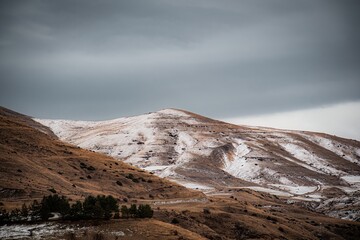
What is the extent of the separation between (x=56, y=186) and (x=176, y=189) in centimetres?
2942

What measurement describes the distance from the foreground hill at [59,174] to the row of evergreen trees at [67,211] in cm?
988

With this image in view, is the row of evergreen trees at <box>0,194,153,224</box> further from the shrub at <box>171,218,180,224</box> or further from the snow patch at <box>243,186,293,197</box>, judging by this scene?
the snow patch at <box>243,186,293,197</box>

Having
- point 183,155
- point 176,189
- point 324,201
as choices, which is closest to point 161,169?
point 183,155

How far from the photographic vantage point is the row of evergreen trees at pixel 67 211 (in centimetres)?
4884

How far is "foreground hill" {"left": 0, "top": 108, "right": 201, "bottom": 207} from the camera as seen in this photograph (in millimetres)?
67312

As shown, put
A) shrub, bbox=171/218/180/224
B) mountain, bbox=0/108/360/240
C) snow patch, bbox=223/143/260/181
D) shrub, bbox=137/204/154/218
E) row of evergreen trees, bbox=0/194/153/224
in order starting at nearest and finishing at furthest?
row of evergreen trees, bbox=0/194/153/224 → mountain, bbox=0/108/360/240 → shrub, bbox=137/204/154/218 → shrub, bbox=171/218/180/224 → snow patch, bbox=223/143/260/181

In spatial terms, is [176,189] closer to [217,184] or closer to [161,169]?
[217,184]

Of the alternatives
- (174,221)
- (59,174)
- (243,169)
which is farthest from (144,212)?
(243,169)

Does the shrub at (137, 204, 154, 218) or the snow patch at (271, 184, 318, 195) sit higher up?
the shrub at (137, 204, 154, 218)

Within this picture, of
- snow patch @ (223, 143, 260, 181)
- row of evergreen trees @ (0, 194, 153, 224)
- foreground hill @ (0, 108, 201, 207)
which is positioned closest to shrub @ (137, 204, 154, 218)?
row of evergreen trees @ (0, 194, 153, 224)

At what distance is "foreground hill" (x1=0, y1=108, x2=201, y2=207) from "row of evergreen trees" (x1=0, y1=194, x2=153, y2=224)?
32.4 feet

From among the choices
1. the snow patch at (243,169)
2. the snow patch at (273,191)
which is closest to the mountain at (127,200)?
the snow patch at (273,191)

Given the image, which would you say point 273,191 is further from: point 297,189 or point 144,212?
point 144,212

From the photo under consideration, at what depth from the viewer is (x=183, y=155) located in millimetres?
195625
